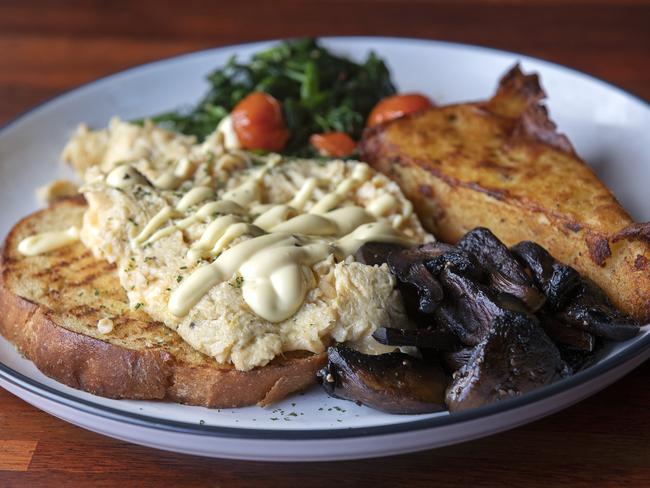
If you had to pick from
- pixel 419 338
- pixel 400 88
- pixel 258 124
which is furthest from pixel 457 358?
pixel 400 88

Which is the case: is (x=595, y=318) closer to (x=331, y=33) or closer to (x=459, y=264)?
(x=459, y=264)

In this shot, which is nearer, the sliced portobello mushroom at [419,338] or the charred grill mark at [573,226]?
the sliced portobello mushroom at [419,338]

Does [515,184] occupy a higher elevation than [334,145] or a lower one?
higher

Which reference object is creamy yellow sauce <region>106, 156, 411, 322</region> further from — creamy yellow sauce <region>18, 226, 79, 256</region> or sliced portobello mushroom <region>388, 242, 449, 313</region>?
creamy yellow sauce <region>18, 226, 79, 256</region>

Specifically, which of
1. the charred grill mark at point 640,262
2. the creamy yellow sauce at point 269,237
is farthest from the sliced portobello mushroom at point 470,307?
the charred grill mark at point 640,262

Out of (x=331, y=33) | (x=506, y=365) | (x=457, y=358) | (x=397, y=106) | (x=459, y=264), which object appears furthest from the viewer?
(x=331, y=33)

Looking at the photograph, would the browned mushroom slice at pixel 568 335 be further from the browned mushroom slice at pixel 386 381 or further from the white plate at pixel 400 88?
the browned mushroom slice at pixel 386 381
